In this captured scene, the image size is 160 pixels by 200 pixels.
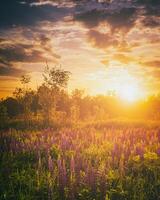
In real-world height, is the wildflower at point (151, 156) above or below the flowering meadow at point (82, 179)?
above

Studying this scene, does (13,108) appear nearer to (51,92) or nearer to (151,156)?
(51,92)

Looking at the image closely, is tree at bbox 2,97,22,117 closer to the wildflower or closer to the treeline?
the treeline

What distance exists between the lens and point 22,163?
7512mm

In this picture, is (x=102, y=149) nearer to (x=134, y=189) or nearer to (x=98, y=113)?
(x=134, y=189)

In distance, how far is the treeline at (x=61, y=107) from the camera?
26484 millimetres

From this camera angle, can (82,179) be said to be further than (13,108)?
No

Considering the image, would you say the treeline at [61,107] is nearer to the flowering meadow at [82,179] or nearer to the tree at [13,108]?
the tree at [13,108]

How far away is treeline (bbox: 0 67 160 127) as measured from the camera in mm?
26484

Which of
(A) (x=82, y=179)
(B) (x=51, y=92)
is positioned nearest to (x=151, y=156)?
(A) (x=82, y=179)

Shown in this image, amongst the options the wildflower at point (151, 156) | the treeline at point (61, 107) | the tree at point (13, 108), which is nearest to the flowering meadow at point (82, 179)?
the wildflower at point (151, 156)

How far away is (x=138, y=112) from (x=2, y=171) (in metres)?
41.2

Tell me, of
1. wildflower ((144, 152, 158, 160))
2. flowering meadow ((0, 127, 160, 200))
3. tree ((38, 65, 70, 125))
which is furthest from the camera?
tree ((38, 65, 70, 125))

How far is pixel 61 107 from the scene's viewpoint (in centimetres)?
4103

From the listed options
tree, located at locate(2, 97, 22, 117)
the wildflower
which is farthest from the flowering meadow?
tree, located at locate(2, 97, 22, 117)
